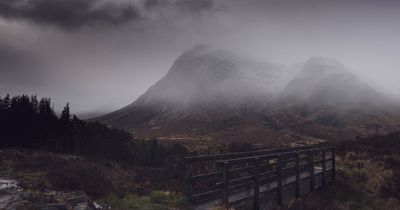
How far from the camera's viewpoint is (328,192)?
23.6 metres

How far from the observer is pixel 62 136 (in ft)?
237

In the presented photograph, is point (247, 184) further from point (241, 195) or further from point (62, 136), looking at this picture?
point (62, 136)

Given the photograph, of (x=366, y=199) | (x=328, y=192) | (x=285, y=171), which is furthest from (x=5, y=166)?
(x=366, y=199)

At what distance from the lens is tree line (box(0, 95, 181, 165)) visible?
64438mm

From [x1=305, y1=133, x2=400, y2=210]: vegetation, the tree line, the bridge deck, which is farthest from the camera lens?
the tree line

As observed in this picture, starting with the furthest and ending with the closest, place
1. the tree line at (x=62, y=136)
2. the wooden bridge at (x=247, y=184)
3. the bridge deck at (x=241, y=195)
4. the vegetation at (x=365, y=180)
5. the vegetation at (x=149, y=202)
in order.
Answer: the tree line at (x=62, y=136) < the vegetation at (x=365, y=180) < the vegetation at (x=149, y=202) < the wooden bridge at (x=247, y=184) < the bridge deck at (x=241, y=195)

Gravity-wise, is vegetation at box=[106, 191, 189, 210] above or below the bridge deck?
below

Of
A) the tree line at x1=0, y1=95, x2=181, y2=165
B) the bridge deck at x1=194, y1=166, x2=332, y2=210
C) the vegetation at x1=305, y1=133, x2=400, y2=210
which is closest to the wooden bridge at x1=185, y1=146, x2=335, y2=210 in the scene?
the bridge deck at x1=194, y1=166, x2=332, y2=210

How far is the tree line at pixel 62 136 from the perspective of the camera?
6444cm

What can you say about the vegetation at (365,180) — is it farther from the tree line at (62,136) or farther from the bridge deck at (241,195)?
the tree line at (62,136)

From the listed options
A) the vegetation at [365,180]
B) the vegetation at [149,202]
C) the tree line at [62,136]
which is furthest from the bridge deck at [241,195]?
the tree line at [62,136]

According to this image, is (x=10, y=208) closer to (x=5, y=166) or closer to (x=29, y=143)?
(x=5, y=166)

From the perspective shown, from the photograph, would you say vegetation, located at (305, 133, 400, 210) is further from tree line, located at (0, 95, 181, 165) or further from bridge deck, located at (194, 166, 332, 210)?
tree line, located at (0, 95, 181, 165)

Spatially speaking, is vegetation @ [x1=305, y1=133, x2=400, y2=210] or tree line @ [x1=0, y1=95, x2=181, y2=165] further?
tree line @ [x1=0, y1=95, x2=181, y2=165]
